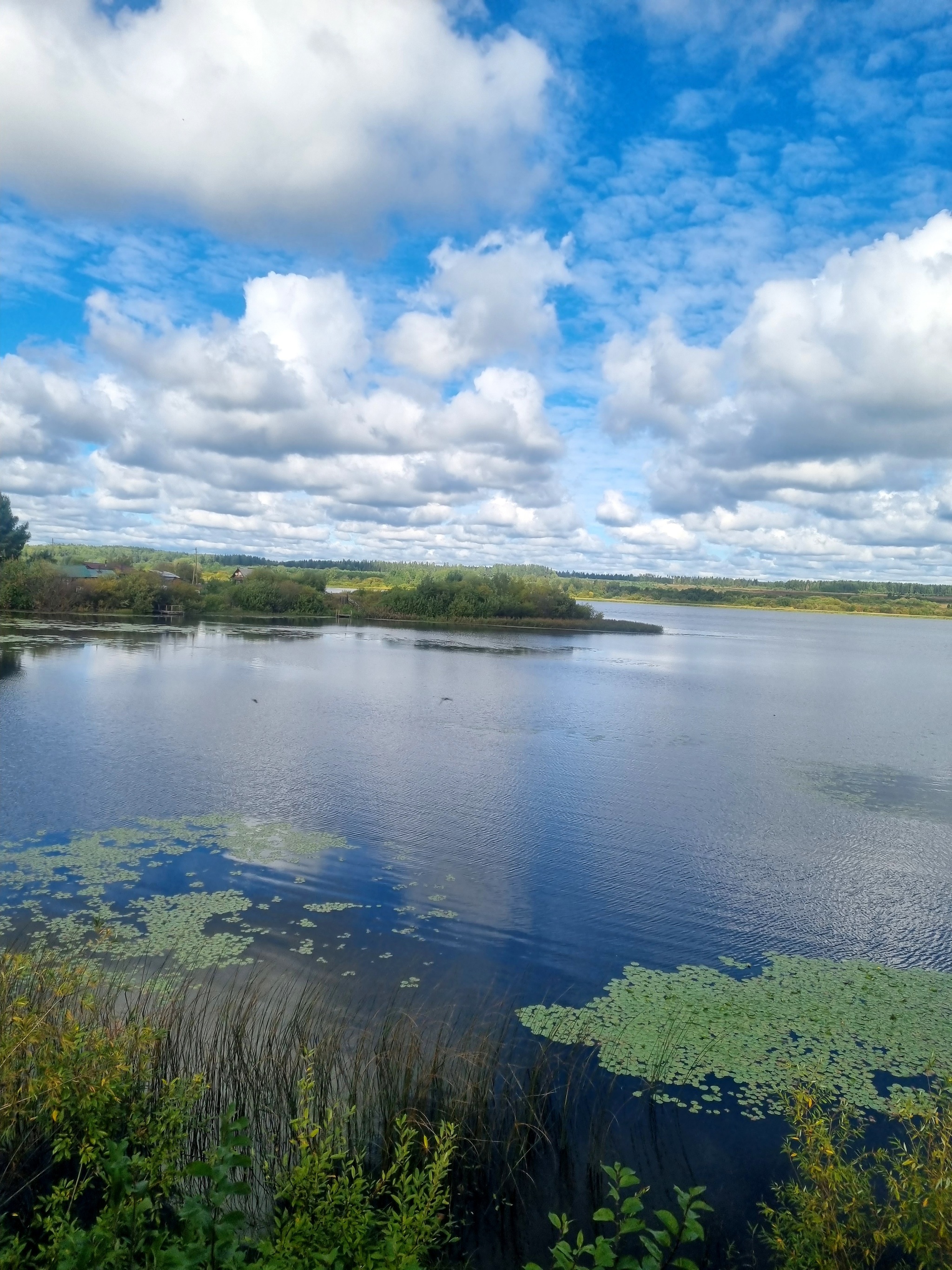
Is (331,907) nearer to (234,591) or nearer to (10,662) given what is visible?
(10,662)

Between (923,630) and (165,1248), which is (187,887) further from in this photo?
(923,630)

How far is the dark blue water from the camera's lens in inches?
369

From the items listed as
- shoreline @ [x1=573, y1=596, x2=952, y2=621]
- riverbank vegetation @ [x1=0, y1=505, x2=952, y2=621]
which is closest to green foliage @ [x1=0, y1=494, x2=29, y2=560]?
riverbank vegetation @ [x1=0, y1=505, x2=952, y2=621]

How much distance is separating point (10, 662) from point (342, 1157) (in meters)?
29.9

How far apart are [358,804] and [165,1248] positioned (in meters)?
10.7

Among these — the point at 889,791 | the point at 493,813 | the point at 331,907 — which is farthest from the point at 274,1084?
the point at 889,791

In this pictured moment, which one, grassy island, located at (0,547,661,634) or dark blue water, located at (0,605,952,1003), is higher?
grassy island, located at (0,547,661,634)

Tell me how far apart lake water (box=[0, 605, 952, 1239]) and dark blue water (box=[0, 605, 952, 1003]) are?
0.21ft

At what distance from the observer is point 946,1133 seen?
432cm

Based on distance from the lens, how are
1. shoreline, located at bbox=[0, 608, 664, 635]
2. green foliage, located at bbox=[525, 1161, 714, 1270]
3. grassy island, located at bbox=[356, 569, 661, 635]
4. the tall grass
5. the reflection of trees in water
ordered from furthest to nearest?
grassy island, located at bbox=[356, 569, 661, 635], shoreline, located at bbox=[0, 608, 664, 635], the reflection of trees in water, the tall grass, green foliage, located at bbox=[525, 1161, 714, 1270]

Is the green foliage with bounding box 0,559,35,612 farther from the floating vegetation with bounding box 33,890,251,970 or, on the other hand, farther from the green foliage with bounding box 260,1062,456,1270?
the green foliage with bounding box 260,1062,456,1270

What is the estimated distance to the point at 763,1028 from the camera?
734cm

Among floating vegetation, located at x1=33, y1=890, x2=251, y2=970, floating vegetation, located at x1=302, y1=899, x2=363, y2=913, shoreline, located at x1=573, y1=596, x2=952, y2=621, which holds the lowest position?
floating vegetation, located at x1=302, y1=899, x2=363, y2=913

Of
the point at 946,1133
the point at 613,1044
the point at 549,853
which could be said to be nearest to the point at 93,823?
the point at 549,853
